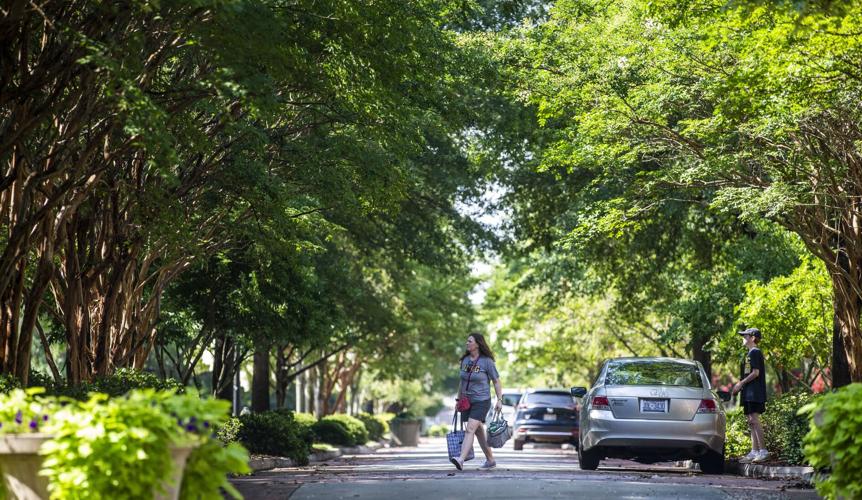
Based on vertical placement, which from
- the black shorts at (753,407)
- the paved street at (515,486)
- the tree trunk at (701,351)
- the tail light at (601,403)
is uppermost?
the tree trunk at (701,351)

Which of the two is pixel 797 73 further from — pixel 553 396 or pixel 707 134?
pixel 553 396

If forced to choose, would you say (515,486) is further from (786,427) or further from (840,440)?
(840,440)

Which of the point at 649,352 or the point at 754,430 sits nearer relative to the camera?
the point at 754,430

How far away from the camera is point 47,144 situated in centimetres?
1446

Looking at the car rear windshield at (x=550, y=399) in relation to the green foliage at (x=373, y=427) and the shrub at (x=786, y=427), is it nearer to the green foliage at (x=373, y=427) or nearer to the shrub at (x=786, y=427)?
the shrub at (x=786, y=427)

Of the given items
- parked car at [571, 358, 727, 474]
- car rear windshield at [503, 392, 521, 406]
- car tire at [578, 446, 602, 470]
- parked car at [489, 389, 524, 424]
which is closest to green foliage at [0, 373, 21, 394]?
parked car at [571, 358, 727, 474]

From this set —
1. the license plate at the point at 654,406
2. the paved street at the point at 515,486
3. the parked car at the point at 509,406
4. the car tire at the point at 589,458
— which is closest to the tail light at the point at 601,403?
the license plate at the point at 654,406

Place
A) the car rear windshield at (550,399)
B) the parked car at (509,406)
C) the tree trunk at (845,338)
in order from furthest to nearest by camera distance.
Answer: the parked car at (509,406)
the car rear windshield at (550,399)
the tree trunk at (845,338)

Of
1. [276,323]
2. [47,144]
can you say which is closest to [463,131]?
[276,323]

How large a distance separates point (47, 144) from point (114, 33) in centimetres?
284

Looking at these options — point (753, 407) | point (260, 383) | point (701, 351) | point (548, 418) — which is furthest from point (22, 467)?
point (701, 351)

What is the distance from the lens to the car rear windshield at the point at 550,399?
3262 centimetres

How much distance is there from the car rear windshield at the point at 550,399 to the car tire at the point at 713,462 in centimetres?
1555

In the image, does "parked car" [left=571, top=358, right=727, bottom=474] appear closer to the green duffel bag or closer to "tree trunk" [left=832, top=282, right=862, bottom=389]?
the green duffel bag
